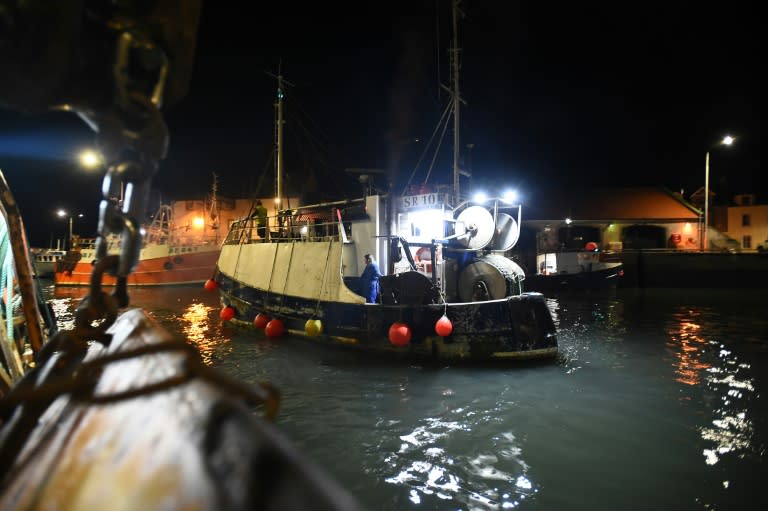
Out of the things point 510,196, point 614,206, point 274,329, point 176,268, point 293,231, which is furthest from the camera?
point 614,206

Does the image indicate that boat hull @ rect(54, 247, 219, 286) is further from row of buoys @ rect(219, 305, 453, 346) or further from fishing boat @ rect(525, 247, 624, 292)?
fishing boat @ rect(525, 247, 624, 292)

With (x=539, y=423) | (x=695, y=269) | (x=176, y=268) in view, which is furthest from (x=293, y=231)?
(x=695, y=269)

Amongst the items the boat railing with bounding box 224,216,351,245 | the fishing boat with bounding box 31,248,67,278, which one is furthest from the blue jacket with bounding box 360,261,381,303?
the fishing boat with bounding box 31,248,67,278

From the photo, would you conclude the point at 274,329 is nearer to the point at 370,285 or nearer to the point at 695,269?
the point at 370,285

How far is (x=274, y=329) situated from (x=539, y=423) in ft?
25.3

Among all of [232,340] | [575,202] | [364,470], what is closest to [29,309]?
[364,470]

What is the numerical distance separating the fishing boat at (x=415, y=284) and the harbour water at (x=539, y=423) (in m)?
0.53

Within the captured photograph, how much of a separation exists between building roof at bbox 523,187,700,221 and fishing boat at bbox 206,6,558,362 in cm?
2690

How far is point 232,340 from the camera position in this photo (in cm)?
1262

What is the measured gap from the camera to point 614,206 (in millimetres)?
38219

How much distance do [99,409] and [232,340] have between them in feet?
39.3

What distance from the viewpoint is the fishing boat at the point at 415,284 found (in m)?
9.29

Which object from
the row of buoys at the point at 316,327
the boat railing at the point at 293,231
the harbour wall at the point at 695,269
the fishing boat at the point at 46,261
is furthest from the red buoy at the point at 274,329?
the fishing boat at the point at 46,261

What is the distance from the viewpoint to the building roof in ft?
120
